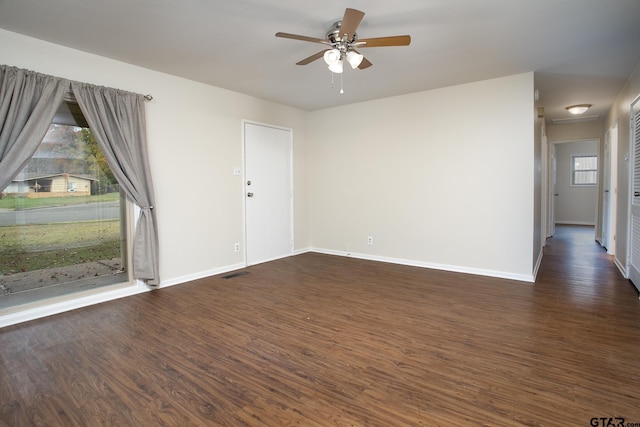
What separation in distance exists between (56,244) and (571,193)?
11861mm

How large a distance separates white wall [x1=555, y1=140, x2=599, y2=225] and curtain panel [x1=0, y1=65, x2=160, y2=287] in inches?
425

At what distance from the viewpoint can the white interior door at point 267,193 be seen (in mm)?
4922

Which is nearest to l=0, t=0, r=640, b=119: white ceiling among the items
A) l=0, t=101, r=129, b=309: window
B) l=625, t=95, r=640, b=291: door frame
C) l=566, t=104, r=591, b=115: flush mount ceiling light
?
l=625, t=95, r=640, b=291: door frame

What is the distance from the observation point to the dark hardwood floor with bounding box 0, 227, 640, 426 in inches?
67.1

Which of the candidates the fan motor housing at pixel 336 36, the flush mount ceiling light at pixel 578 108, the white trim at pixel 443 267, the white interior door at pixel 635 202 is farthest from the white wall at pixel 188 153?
the flush mount ceiling light at pixel 578 108

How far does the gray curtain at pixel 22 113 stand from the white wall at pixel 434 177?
3.79 metres

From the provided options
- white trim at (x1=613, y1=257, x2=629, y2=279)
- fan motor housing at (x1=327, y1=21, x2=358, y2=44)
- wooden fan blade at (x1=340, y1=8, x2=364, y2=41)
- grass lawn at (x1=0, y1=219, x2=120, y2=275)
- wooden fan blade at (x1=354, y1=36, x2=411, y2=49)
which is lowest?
white trim at (x1=613, y1=257, x2=629, y2=279)

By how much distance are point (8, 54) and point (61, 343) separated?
245 centimetres

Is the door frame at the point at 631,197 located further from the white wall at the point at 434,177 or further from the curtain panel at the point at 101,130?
the curtain panel at the point at 101,130

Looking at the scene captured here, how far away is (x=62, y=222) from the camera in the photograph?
3250 millimetres

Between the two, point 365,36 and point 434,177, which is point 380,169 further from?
point 365,36

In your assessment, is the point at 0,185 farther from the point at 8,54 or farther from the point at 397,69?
the point at 397,69

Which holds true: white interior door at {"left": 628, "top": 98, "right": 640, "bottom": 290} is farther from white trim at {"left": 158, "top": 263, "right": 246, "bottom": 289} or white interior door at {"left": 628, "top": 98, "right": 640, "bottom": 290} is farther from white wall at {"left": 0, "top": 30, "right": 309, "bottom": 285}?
white trim at {"left": 158, "top": 263, "right": 246, "bottom": 289}

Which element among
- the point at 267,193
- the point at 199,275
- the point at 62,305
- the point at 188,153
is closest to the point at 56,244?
the point at 62,305
